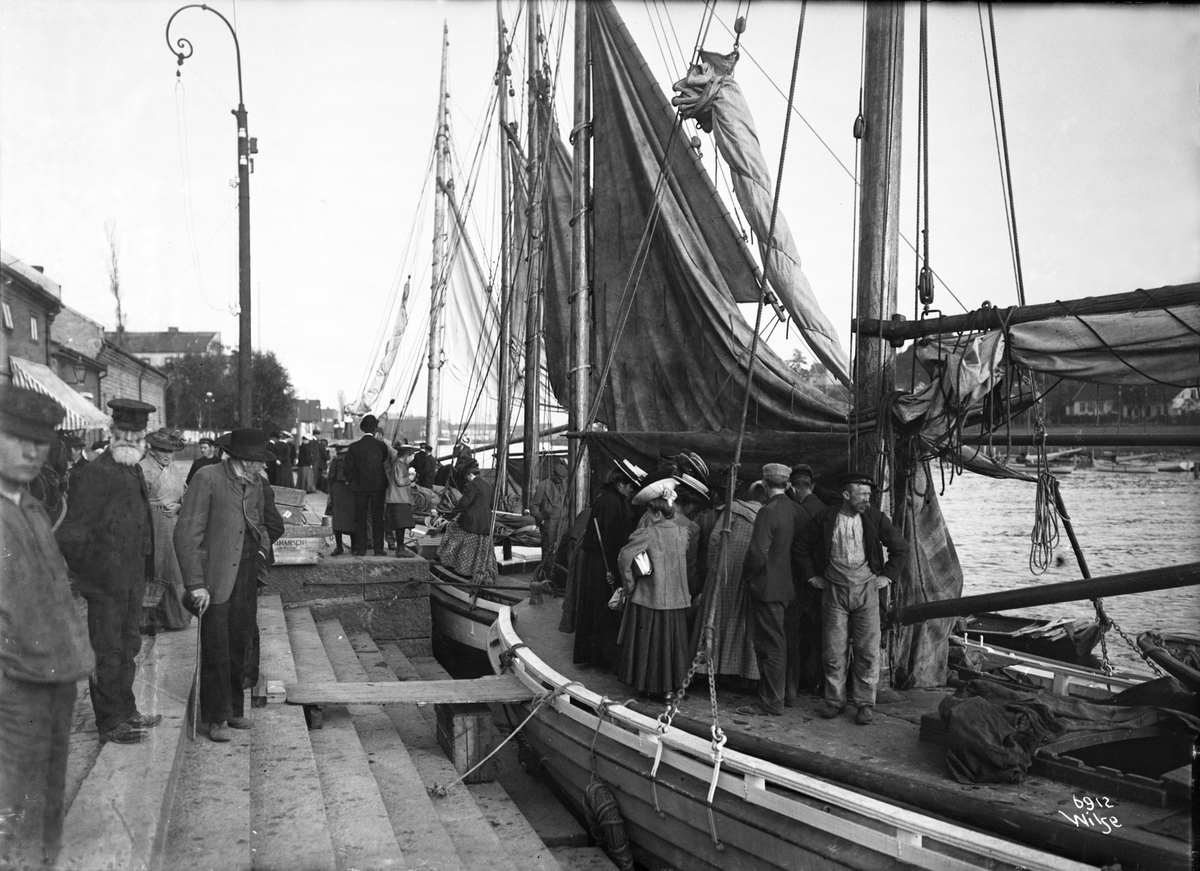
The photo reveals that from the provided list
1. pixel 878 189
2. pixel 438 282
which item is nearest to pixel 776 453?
pixel 878 189

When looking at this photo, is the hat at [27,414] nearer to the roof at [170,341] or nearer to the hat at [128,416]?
the hat at [128,416]

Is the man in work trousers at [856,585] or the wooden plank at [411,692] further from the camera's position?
the wooden plank at [411,692]

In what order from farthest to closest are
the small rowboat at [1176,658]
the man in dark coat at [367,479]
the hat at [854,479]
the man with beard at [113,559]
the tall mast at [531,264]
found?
the tall mast at [531,264] < the man in dark coat at [367,479] < the hat at [854,479] < the small rowboat at [1176,658] < the man with beard at [113,559]

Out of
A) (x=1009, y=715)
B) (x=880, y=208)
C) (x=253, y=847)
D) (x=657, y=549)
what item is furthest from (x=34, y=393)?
(x=880, y=208)

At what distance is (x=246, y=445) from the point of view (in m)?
5.41

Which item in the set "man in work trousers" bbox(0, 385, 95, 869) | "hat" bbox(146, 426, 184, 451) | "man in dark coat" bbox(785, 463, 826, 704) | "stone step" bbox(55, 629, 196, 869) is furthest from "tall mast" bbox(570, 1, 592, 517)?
"man in work trousers" bbox(0, 385, 95, 869)

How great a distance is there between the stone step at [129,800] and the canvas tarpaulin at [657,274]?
541 centimetres

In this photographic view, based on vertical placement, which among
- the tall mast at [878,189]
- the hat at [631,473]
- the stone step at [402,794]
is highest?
the tall mast at [878,189]

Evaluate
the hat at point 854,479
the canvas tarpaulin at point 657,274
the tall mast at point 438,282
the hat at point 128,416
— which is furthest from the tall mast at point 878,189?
the tall mast at point 438,282

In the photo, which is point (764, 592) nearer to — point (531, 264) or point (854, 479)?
point (854, 479)

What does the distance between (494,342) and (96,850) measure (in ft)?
60.9

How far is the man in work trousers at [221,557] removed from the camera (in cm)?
514

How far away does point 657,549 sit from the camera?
6.22m

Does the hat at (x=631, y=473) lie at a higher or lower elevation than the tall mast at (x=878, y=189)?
lower
